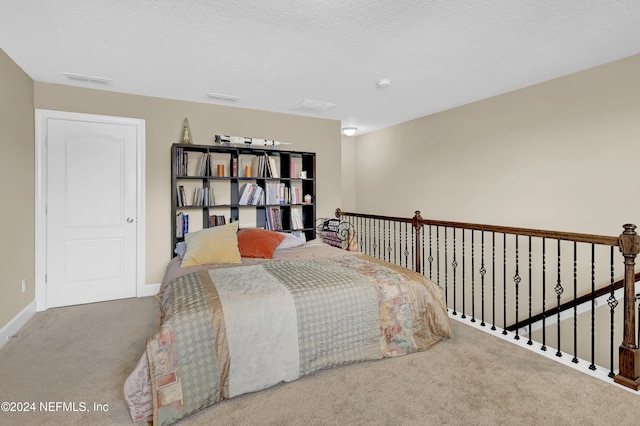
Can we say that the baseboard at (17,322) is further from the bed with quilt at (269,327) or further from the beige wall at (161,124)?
the bed with quilt at (269,327)

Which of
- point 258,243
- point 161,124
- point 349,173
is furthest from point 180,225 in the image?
point 349,173

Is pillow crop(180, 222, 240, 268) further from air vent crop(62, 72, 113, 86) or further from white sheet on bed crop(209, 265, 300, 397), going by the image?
air vent crop(62, 72, 113, 86)

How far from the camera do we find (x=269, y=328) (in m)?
1.87

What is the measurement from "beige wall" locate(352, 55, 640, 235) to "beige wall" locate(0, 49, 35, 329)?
4.63m

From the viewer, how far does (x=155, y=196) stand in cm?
376

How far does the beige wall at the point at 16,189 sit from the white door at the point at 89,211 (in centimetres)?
18

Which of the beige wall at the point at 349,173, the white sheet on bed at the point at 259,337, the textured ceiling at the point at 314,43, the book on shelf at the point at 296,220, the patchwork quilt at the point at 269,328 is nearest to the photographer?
A: the patchwork quilt at the point at 269,328

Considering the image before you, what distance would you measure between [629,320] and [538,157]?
6.55ft

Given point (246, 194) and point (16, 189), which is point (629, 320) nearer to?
point (246, 194)

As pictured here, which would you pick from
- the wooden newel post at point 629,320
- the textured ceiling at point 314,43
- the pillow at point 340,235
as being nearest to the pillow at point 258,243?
the pillow at point 340,235

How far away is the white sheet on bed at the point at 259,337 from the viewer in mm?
1790

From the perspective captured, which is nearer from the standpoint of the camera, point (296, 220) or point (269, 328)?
point (269, 328)

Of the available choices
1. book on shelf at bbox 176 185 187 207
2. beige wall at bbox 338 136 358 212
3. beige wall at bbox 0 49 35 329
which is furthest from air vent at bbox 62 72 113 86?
beige wall at bbox 338 136 358 212

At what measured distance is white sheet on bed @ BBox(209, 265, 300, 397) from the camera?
1.79m
